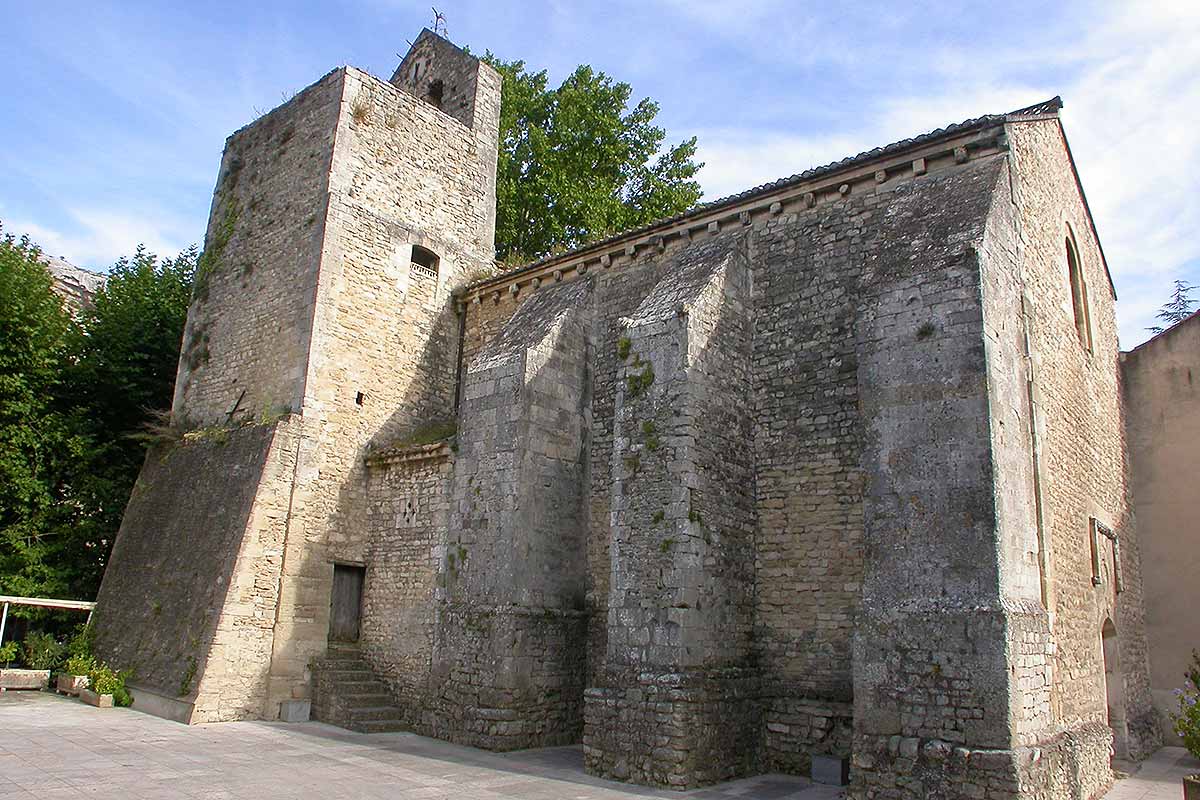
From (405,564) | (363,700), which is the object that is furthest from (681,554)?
(363,700)

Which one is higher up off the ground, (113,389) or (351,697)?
(113,389)

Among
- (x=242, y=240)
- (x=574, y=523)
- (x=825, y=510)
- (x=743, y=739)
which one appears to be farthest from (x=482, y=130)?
(x=743, y=739)

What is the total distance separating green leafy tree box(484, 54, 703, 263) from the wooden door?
36.5ft

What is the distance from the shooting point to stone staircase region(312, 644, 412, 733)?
39.7 ft

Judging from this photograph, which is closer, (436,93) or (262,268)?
(262,268)

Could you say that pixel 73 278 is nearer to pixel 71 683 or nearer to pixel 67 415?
pixel 67 415

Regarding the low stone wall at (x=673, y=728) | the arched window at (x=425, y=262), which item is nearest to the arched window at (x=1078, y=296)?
the low stone wall at (x=673, y=728)

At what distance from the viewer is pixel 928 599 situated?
7.68 m

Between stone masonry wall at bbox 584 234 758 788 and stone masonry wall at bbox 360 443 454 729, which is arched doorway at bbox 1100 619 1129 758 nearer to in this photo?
stone masonry wall at bbox 584 234 758 788

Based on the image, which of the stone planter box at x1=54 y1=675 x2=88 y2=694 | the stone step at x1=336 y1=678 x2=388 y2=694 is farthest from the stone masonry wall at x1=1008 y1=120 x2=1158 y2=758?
the stone planter box at x1=54 y1=675 x2=88 y2=694

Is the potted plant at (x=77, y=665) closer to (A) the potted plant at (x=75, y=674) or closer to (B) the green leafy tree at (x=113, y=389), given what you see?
(A) the potted plant at (x=75, y=674)

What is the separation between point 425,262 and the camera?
51.3ft

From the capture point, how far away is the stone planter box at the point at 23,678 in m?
13.2

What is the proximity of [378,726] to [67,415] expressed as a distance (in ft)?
29.7
